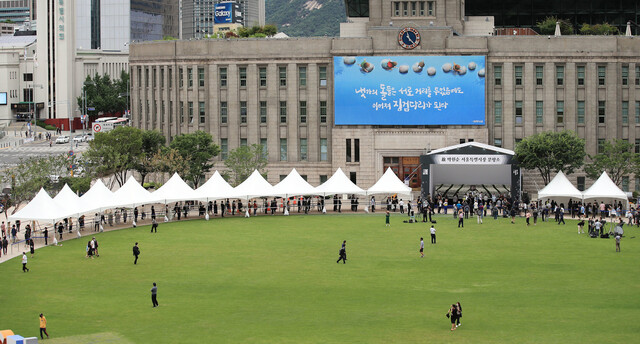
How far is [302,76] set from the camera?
93500mm

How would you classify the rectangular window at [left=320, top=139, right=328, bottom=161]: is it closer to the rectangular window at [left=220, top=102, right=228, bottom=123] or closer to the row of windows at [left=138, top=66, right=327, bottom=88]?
the row of windows at [left=138, top=66, right=327, bottom=88]

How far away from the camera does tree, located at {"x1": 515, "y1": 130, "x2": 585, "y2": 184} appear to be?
79.4 metres

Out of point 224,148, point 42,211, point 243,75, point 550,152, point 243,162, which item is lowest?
point 42,211

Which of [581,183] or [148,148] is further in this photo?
[148,148]

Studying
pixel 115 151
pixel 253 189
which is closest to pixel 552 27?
pixel 253 189

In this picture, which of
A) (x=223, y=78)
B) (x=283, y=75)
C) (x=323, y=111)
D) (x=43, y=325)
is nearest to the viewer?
A: (x=43, y=325)

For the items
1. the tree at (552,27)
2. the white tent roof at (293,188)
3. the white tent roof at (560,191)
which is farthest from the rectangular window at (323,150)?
the tree at (552,27)

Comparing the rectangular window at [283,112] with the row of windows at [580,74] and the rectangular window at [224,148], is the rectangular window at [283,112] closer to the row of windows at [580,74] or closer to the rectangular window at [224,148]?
the rectangular window at [224,148]

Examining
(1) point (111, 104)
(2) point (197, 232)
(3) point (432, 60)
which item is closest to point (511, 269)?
(2) point (197, 232)

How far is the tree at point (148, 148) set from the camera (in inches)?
3536

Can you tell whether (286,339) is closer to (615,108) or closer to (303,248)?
(303,248)

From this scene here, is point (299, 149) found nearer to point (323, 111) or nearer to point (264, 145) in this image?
point (264, 145)

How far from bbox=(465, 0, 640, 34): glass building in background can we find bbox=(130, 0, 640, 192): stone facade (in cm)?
2508

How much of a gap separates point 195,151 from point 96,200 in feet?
61.9
